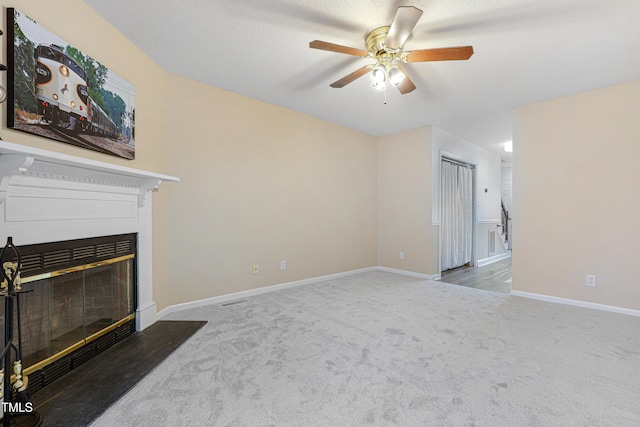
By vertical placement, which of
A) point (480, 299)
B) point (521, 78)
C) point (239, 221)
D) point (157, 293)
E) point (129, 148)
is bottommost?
point (480, 299)

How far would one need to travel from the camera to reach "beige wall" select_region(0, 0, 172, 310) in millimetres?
1660

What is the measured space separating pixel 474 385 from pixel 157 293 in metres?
2.82

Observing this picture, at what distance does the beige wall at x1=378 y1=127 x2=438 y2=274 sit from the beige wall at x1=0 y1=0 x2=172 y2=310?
367cm

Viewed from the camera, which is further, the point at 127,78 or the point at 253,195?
the point at 253,195

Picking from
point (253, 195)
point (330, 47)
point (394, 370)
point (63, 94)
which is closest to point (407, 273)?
point (253, 195)

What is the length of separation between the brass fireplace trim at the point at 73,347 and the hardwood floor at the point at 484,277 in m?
4.30

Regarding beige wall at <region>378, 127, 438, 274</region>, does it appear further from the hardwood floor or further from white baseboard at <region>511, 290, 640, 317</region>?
white baseboard at <region>511, 290, 640, 317</region>

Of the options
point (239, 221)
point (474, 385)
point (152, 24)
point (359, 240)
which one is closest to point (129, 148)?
point (152, 24)

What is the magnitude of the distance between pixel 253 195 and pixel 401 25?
8.15ft

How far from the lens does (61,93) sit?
1753 mm

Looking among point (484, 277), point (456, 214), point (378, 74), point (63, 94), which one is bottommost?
point (484, 277)

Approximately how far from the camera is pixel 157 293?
2.75 m

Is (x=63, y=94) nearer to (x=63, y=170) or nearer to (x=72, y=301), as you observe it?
(x=63, y=170)

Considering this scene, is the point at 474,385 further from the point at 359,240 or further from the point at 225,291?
the point at 359,240
